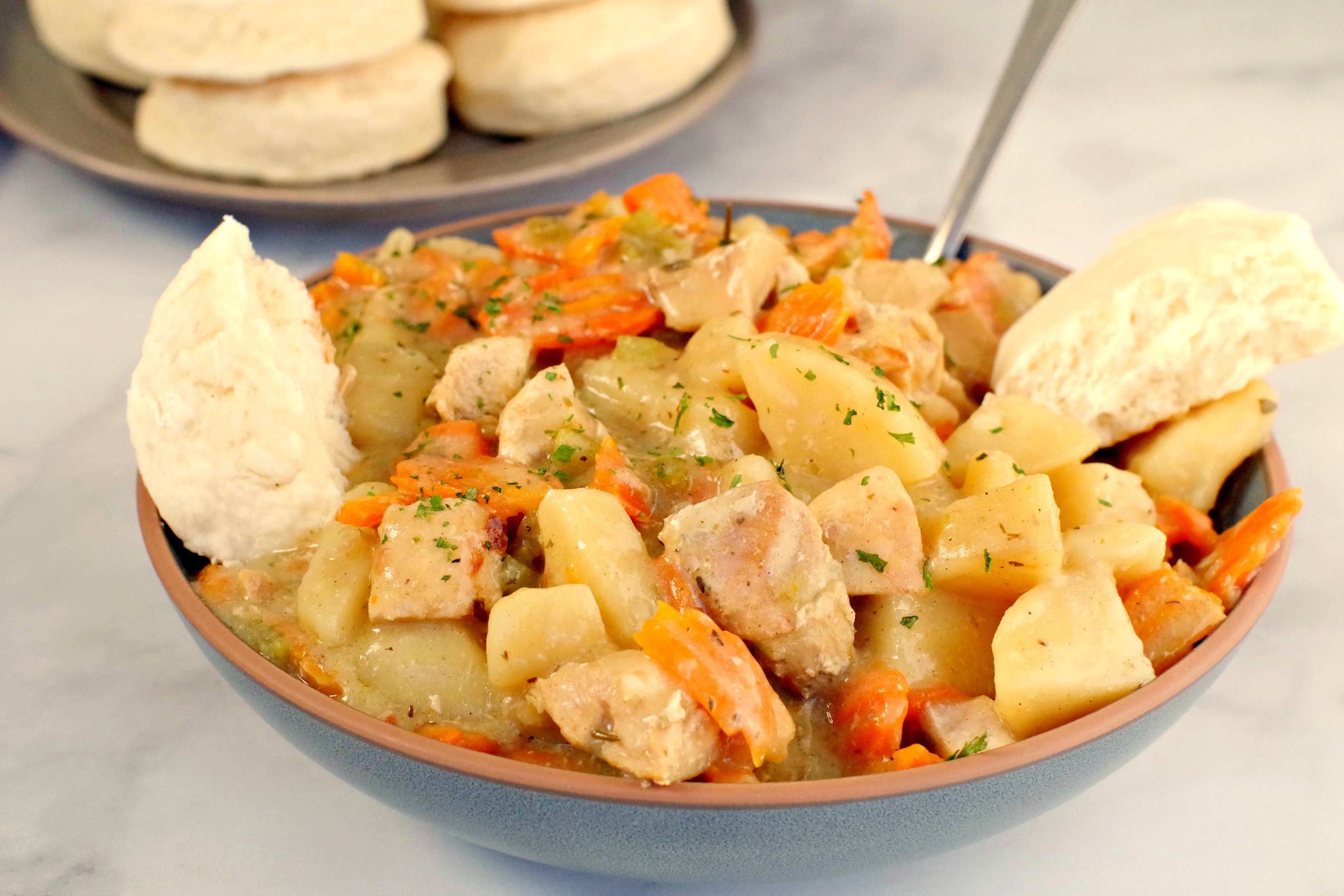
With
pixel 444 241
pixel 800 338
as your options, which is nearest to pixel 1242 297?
pixel 800 338

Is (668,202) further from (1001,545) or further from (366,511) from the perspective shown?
(1001,545)

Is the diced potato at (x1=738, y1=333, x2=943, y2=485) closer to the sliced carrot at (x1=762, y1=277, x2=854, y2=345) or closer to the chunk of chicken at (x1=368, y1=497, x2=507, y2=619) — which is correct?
the sliced carrot at (x1=762, y1=277, x2=854, y2=345)

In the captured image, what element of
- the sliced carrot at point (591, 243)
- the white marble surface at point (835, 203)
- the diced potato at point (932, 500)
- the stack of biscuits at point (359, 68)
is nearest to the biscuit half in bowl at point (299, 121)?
the stack of biscuits at point (359, 68)

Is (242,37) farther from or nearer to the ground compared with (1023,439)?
nearer to the ground

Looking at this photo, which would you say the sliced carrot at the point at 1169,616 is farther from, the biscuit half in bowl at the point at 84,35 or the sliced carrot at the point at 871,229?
the biscuit half in bowl at the point at 84,35

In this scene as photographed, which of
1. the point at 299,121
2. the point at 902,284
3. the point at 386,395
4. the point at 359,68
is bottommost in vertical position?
the point at 299,121

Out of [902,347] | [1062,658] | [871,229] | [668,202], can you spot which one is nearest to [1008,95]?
[871,229]

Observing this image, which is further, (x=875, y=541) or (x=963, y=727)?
(x=875, y=541)
